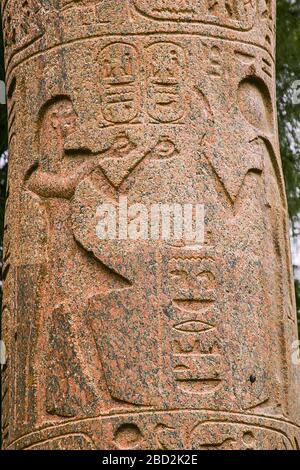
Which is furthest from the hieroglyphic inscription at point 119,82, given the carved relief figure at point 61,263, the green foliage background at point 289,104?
the green foliage background at point 289,104

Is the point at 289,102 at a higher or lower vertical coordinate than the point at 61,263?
higher

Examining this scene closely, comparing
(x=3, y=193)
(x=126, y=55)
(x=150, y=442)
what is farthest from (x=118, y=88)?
(x=3, y=193)

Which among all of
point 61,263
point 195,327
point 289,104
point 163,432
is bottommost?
point 163,432

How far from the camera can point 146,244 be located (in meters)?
9.05

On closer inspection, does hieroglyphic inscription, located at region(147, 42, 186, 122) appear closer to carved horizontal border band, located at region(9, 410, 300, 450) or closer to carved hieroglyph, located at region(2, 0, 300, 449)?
carved hieroglyph, located at region(2, 0, 300, 449)

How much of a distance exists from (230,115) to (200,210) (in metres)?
0.66

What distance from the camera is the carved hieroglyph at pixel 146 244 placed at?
29.0 ft

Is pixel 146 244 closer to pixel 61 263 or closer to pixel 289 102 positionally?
pixel 61 263

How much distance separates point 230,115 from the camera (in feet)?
30.9

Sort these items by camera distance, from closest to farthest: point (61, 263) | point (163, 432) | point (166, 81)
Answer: point (163, 432)
point (61, 263)
point (166, 81)

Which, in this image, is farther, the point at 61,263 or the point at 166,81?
the point at 166,81

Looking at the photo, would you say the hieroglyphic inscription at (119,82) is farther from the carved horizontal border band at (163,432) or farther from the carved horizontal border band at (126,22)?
the carved horizontal border band at (163,432)

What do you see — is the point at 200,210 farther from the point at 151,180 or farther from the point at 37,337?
the point at 37,337

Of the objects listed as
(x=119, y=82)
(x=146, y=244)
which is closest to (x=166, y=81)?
(x=119, y=82)
